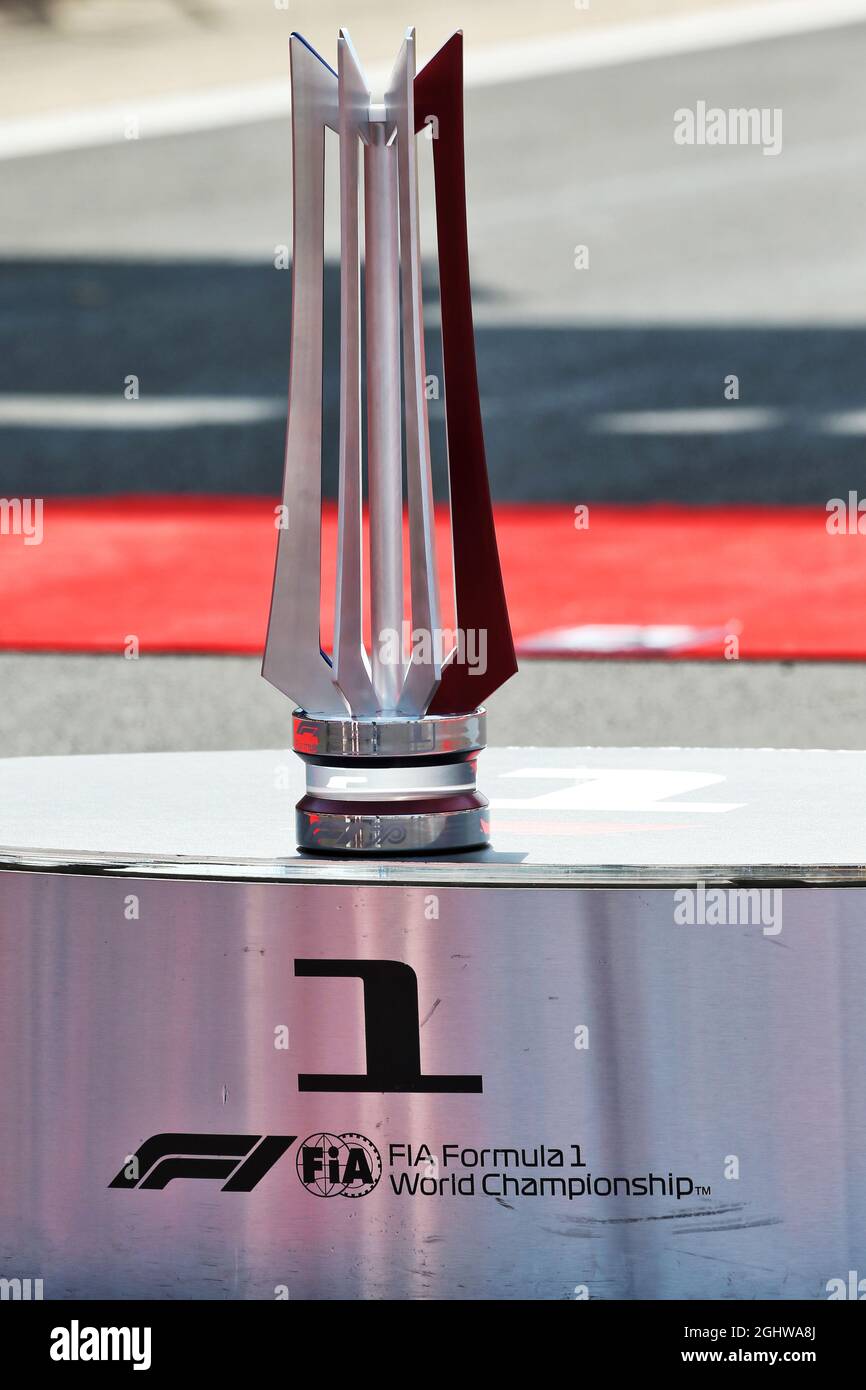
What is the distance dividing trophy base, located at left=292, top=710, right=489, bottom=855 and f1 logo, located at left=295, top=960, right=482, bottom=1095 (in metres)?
0.08

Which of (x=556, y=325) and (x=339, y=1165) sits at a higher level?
(x=556, y=325)

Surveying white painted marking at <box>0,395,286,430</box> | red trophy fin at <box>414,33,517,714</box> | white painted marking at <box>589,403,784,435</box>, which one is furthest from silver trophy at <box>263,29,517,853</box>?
white painted marking at <box>0,395,286,430</box>

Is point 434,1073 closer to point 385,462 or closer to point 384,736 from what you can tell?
point 384,736

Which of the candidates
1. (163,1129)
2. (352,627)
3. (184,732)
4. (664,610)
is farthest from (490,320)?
(163,1129)

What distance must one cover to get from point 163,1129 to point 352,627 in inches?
13.1

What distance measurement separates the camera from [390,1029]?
34.8 inches

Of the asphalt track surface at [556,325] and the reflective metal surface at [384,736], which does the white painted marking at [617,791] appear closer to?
the reflective metal surface at [384,736]

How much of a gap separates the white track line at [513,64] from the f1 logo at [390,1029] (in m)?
3.07

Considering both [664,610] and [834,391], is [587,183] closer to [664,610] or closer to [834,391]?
[834,391]

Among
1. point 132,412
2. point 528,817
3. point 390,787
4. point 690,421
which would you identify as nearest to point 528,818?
point 528,817

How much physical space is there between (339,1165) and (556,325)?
2.88 meters

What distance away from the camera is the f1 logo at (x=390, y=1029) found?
34.7 inches

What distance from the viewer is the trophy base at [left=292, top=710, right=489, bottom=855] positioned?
0.94 metres

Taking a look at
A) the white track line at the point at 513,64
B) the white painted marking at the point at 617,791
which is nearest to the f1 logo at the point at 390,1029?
the white painted marking at the point at 617,791
